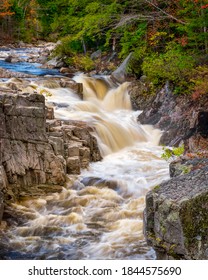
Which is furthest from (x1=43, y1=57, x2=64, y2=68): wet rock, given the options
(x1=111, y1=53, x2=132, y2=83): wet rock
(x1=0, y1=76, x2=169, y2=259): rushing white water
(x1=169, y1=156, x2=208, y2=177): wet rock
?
(x1=169, y1=156, x2=208, y2=177): wet rock

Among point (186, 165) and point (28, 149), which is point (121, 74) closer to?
point (28, 149)

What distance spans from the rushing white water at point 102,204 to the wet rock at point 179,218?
1868 mm

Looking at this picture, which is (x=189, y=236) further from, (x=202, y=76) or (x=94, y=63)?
(x=94, y=63)

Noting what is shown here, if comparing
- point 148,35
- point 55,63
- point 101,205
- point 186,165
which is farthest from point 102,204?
point 55,63

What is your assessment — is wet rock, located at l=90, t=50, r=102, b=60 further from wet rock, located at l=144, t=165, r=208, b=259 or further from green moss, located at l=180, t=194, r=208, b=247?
green moss, located at l=180, t=194, r=208, b=247

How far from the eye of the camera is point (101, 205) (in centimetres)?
870

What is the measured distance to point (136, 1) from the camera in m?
18.9

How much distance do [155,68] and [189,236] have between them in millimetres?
11985

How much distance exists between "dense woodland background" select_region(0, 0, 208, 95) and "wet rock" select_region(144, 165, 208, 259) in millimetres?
8603

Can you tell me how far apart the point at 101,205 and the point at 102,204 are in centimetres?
5

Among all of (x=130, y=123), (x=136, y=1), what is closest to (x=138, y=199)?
(x=130, y=123)

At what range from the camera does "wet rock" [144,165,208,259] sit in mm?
4297

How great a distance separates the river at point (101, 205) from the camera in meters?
6.91

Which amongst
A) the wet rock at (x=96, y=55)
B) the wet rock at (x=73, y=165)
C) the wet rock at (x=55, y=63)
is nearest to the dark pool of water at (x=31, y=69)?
the wet rock at (x=55, y=63)
